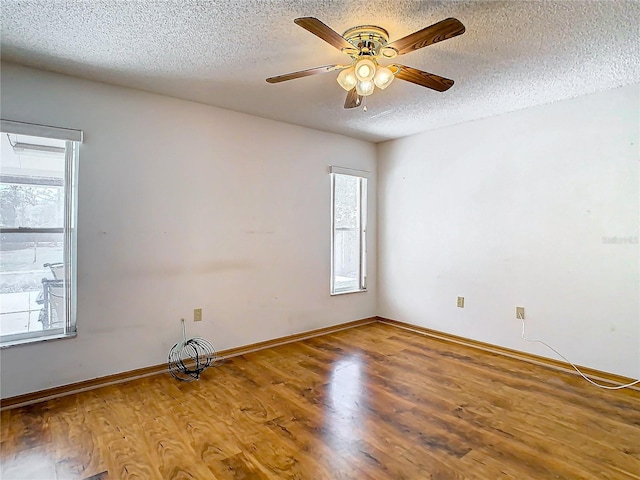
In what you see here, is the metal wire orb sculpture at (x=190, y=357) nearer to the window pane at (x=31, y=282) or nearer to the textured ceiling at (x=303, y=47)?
the window pane at (x=31, y=282)

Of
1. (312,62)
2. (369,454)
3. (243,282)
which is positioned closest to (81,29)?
(312,62)

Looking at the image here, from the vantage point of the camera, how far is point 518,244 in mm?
3578

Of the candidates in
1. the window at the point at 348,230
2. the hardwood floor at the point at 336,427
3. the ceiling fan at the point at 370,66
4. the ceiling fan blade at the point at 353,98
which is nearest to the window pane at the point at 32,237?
the hardwood floor at the point at 336,427

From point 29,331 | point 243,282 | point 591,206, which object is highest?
point 591,206

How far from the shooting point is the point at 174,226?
324cm

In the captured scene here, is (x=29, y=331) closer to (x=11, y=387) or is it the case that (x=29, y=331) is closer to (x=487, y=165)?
(x=11, y=387)

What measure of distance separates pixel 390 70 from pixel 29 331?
10.1ft

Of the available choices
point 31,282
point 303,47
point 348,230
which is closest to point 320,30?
point 303,47

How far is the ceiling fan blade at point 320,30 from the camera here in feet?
5.24

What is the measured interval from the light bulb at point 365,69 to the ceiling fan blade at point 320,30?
14 centimetres

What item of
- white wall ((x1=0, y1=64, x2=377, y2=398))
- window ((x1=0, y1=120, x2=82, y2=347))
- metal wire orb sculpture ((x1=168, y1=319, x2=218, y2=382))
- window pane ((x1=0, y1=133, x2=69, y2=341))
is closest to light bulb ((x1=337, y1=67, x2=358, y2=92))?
white wall ((x1=0, y1=64, x2=377, y2=398))

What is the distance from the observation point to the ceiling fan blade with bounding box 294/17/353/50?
62.9 inches

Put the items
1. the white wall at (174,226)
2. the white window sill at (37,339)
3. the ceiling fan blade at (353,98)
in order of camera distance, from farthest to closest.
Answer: the white wall at (174,226) < the white window sill at (37,339) < the ceiling fan blade at (353,98)

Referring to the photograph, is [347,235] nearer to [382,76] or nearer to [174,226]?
[174,226]
